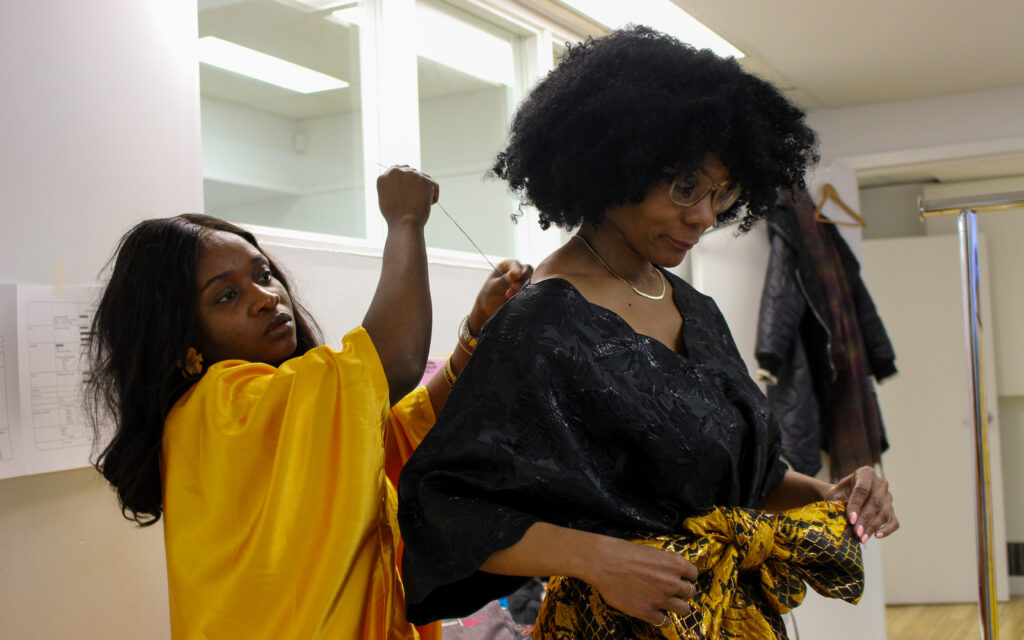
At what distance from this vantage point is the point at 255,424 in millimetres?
1114

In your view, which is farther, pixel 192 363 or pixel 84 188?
pixel 84 188

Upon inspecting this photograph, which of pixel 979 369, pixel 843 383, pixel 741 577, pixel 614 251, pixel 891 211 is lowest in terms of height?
pixel 741 577

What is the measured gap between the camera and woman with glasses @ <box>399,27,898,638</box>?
0.96 meters

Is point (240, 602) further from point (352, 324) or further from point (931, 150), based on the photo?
point (931, 150)

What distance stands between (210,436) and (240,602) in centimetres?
21

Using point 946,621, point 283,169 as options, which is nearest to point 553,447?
point 283,169

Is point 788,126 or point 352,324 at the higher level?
point 788,126

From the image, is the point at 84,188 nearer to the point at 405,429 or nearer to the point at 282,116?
the point at 405,429

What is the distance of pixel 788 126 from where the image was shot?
123 centimetres

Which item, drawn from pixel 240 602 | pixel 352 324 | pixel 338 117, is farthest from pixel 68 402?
pixel 338 117

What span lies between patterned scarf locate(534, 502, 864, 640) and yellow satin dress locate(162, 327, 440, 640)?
0.80ft

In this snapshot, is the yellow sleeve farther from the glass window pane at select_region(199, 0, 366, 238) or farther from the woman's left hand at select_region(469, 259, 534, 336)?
the glass window pane at select_region(199, 0, 366, 238)

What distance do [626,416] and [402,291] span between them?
1.16 ft

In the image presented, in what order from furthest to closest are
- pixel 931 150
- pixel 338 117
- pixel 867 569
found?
pixel 931 150, pixel 867 569, pixel 338 117
